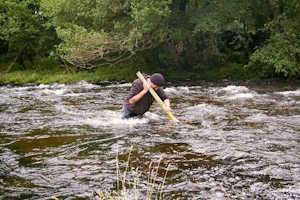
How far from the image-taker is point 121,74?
95.8ft

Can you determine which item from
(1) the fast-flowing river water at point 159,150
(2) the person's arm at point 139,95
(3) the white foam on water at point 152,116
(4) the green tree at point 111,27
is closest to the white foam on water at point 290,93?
(1) the fast-flowing river water at point 159,150

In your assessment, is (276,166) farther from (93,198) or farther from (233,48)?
(233,48)

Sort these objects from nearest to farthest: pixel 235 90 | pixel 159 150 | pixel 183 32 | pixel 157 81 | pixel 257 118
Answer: pixel 159 150, pixel 157 81, pixel 257 118, pixel 235 90, pixel 183 32

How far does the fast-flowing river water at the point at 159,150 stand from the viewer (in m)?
6.60

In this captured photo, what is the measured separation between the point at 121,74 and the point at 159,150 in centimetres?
2051

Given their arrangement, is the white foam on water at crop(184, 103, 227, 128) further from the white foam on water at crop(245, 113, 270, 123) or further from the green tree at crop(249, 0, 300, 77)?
the green tree at crop(249, 0, 300, 77)

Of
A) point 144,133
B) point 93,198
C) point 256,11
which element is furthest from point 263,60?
point 93,198

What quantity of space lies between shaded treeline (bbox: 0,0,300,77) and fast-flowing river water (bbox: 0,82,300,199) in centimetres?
904

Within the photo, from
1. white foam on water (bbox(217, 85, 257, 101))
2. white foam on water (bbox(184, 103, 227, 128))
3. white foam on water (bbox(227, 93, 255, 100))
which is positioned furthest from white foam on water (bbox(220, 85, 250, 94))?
white foam on water (bbox(184, 103, 227, 128))

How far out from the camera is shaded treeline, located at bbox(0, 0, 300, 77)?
24.3 m

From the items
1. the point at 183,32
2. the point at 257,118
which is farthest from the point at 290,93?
the point at 183,32

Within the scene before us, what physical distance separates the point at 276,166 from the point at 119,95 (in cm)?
1264

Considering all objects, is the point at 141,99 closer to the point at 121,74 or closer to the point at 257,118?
the point at 257,118

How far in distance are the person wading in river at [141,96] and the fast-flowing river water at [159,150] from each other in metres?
0.33
